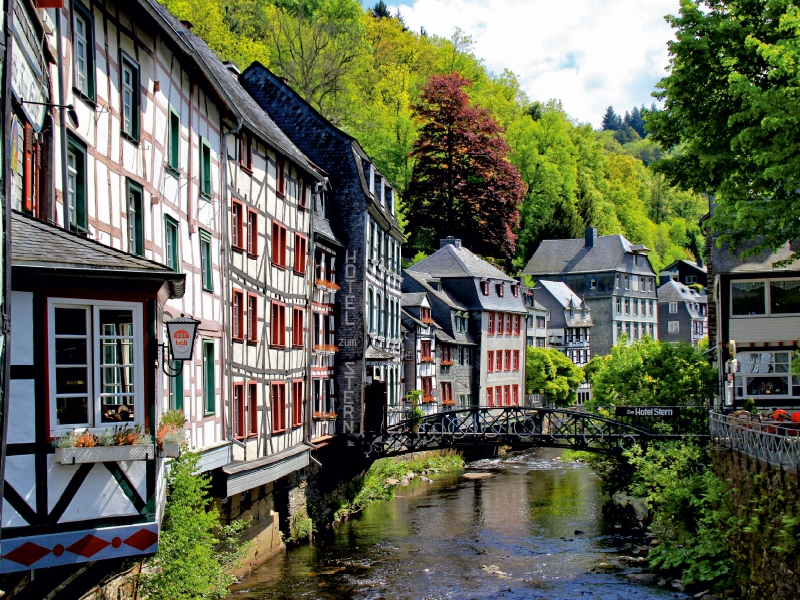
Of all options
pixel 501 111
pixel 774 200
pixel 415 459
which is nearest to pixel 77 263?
pixel 774 200

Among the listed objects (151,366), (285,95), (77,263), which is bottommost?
(151,366)

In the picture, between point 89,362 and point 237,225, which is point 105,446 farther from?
point 237,225

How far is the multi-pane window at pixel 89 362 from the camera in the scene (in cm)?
1053

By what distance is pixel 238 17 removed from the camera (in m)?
61.3

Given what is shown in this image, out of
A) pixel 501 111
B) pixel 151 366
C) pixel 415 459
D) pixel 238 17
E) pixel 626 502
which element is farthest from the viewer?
pixel 501 111

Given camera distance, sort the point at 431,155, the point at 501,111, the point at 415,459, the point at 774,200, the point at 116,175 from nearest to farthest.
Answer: the point at 116,175, the point at 774,200, the point at 415,459, the point at 431,155, the point at 501,111

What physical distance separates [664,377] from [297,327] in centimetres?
1374

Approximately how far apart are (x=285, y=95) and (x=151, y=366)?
73.4 ft

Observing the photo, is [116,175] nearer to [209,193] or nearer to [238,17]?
[209,193]

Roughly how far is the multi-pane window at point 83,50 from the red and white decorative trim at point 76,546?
6.36m

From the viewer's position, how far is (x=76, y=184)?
13703 millimetres

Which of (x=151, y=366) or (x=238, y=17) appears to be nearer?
(x=151, y=366)

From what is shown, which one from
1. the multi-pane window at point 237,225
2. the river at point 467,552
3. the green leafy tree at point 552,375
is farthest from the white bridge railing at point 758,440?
the green leafy tree at point 552,375

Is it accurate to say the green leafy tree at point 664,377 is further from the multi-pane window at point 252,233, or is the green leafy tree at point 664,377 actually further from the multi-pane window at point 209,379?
the multi-pane window at point 209,379
